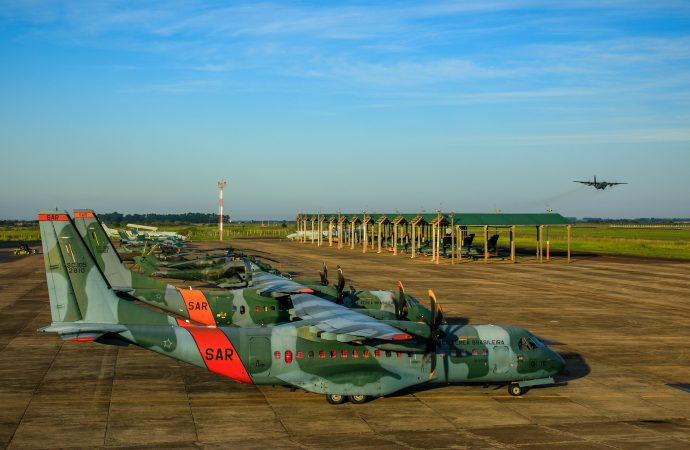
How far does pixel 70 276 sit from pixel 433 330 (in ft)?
46.0

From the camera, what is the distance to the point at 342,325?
23.5 m

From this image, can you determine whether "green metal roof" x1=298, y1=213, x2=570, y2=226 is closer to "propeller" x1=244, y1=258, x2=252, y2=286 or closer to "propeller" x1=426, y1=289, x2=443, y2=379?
"propeller" x1=244, y1=258, x2=252, y2=286

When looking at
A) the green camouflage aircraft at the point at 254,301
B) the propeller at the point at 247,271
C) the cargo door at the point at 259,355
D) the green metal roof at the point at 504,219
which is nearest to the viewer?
the cargo door at the point at 259,355

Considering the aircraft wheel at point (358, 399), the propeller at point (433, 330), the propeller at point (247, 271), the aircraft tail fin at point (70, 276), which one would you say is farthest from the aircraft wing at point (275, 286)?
the aircraft tail fin at point (70, 276)

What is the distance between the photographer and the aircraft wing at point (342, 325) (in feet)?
71.8

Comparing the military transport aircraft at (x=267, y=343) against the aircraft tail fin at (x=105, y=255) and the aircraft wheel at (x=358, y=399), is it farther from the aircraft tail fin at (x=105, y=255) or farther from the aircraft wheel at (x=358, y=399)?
the aircraft tail fin at (x=105, y=255)

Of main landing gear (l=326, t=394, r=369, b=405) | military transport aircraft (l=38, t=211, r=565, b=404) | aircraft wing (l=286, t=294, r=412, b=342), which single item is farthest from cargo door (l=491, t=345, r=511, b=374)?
main landing gear (l=326, t=394, r=369, b=405)

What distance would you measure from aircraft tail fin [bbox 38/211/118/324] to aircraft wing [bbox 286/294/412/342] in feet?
25.4

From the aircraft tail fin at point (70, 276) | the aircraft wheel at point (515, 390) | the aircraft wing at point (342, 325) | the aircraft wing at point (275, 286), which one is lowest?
the aircraft wheel at point (515, 390)

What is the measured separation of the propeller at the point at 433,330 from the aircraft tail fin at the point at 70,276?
12561mm

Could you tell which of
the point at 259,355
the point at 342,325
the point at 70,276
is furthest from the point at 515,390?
the point at 70,276

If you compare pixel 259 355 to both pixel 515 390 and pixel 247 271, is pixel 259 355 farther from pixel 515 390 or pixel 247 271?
pixel 247 271

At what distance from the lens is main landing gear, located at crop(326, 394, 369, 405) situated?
2473 cm

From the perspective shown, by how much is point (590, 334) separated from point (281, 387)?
23.0 meters
